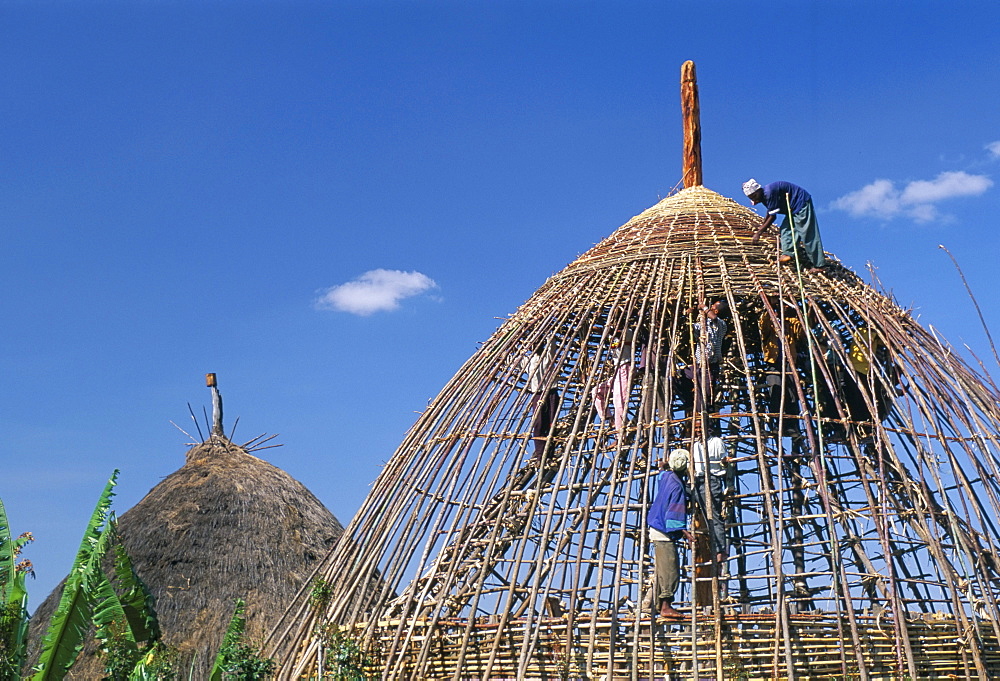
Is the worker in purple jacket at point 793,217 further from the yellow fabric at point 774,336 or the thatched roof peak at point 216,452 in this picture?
the thatched roof peak at point 216,452

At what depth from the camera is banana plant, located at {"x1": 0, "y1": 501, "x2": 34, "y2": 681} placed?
9133mm

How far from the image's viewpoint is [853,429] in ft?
32.4

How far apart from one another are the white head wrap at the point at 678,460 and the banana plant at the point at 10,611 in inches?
202

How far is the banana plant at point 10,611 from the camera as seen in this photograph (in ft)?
30.0

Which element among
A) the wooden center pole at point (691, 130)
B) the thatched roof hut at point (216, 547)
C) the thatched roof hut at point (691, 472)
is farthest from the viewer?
the thatched roof hut at point (216, 547)

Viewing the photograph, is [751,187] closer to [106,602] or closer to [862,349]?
[862,349]

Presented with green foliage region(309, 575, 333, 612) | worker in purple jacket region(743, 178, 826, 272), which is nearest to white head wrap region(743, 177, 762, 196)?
worker in purple jacket region(743, 178, 826, 272)

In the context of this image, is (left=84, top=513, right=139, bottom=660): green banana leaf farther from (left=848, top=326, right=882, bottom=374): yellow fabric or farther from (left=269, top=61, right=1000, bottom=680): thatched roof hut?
(left=848, top=326, right=882, bottom=374): yellow fabric

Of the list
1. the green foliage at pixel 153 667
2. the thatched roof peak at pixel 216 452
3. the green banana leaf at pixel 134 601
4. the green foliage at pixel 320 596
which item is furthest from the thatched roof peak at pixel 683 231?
the thatched roof peak at pixel 216 452

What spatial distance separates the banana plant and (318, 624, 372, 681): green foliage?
7.56ft

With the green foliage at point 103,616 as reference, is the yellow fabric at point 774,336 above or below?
above

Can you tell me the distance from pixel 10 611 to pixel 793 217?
23.7 ft

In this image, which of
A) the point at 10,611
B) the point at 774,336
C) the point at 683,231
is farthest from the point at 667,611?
the point at 10,611

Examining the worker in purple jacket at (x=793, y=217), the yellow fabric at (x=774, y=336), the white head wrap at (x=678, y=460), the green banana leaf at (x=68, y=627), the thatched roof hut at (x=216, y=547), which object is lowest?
the green banana leaf at (x=68, y=627)
